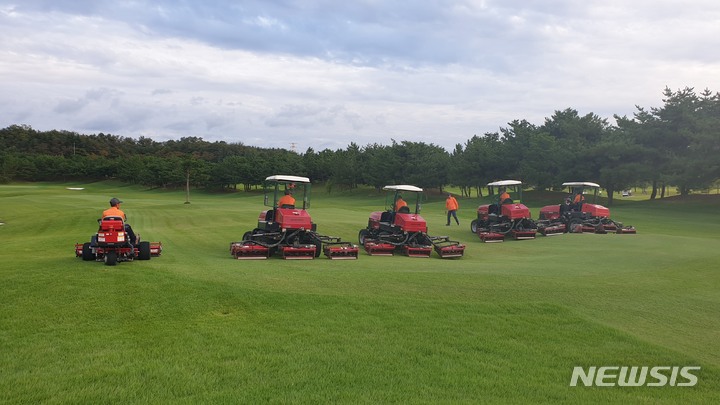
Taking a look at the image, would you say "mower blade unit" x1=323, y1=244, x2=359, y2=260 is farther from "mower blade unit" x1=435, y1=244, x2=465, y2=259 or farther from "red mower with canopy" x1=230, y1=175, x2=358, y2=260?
"mower blade unit" x1=435, y1=244, x2=465, y2=259

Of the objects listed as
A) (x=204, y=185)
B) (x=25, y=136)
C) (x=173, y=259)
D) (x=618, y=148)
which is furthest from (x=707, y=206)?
(x=25, y=136)

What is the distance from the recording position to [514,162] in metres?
53.9

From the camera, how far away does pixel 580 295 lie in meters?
9.20

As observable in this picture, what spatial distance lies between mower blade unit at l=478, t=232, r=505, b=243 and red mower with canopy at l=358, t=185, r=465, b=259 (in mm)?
3134

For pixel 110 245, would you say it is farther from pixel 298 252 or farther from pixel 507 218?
pixel 507 218

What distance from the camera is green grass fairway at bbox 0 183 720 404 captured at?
500 cm

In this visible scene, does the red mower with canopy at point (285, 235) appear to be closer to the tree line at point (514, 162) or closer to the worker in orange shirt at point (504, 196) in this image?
the worker in orange shirt at point (504, 196)

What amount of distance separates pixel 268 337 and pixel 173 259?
25.4ft

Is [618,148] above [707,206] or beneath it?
above

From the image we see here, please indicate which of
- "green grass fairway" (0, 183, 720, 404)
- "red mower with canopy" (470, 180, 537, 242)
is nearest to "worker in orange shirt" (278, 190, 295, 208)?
"green grass fairway" (0, 183, 720, 404)

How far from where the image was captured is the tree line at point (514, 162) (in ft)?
130

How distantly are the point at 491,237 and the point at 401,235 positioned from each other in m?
5.61

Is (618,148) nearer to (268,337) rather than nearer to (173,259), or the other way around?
(173,259)

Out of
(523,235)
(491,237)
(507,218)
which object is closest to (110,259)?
(491,237)
